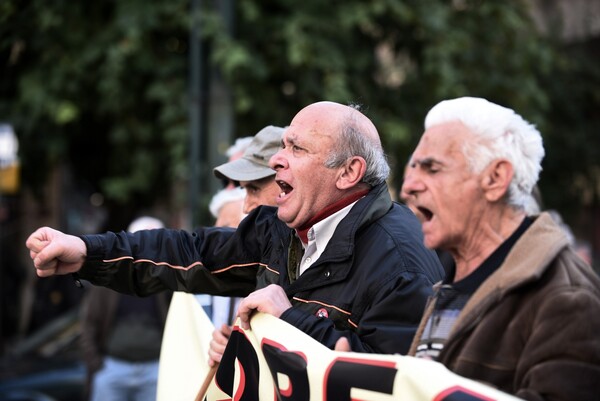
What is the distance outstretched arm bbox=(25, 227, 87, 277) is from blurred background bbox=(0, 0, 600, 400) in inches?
238

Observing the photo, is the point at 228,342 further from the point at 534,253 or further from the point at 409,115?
the point at 409,115

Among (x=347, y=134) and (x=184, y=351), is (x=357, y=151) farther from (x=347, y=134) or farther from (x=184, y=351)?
(x=184, y=351)

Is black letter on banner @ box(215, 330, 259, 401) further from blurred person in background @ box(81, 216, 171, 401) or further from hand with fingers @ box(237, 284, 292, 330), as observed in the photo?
blurred person in background @ box(81, 216, 171, 401)

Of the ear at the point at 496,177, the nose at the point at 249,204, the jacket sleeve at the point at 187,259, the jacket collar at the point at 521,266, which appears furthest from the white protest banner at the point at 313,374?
the nose at the point at 249,204

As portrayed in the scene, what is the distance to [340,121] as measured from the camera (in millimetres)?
3820

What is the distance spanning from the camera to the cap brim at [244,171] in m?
4.77

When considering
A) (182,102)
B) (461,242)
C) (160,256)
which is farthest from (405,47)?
(461,242)

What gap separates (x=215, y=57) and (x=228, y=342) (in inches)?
279

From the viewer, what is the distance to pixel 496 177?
283 cm

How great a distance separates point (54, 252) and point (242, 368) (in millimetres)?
749

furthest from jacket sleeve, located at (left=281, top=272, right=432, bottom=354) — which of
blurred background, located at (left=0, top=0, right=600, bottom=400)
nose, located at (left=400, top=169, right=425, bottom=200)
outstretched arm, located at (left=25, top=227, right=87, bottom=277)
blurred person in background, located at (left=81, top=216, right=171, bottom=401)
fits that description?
blurred background, located at (left=0, top=0, right=600, bottom=400)

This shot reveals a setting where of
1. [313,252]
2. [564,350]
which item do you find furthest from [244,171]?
[564,350]

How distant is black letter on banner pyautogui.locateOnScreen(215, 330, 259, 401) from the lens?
12.1ft

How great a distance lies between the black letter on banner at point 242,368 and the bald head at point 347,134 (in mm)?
684
